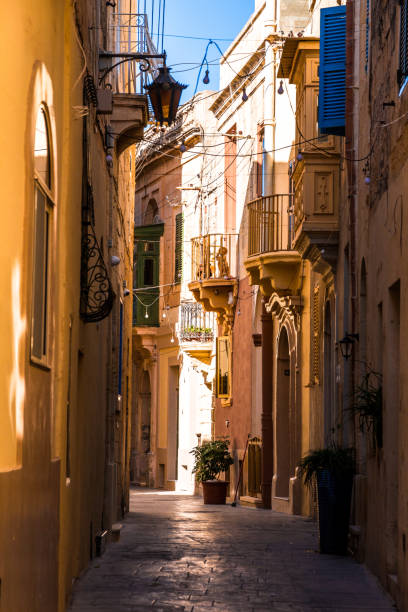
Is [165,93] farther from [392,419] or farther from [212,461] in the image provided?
[212,461]

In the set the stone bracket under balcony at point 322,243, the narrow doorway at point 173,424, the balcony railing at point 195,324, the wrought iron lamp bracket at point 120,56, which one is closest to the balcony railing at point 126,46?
A: the wrought iron lamp bracket at point 120,56

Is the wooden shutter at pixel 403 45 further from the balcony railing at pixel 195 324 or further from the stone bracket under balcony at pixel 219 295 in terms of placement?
the balcony railing at pixel 195 324

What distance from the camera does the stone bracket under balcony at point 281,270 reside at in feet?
71.7

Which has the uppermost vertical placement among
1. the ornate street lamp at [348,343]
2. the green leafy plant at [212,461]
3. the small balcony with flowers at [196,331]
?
the small balcony with flowers at [196,331]

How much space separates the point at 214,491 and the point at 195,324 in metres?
7.65

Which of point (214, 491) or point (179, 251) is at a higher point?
A: point (179, 251)

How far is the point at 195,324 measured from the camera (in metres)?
31.8

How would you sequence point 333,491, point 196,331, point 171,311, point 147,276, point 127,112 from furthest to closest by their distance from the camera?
point 147,276 → point 171,311 → point 196,331 → point 127,112 → point 333,491

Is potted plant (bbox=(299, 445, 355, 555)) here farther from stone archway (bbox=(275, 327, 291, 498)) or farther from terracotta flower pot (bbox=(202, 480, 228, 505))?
terracotta flower pot (bbox=(202, 480, 228, 505))

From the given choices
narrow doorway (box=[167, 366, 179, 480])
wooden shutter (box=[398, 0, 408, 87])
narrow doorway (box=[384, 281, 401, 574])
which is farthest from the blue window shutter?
narrow doorway (box=[167, 366, 179, 480])

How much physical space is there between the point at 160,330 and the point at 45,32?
28444mm

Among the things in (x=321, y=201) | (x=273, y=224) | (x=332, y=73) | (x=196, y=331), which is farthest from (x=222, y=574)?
(x=196, y=331)

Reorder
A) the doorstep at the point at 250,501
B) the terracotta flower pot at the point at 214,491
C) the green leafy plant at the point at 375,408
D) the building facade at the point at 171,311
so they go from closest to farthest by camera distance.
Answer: the green leafy plant at the point at 375,408 < the doorstep at the point at 250,501 < the terracotta flower pot at the point at 214,491 < the building facade at the point at 171,311

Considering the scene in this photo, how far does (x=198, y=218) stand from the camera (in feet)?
107
